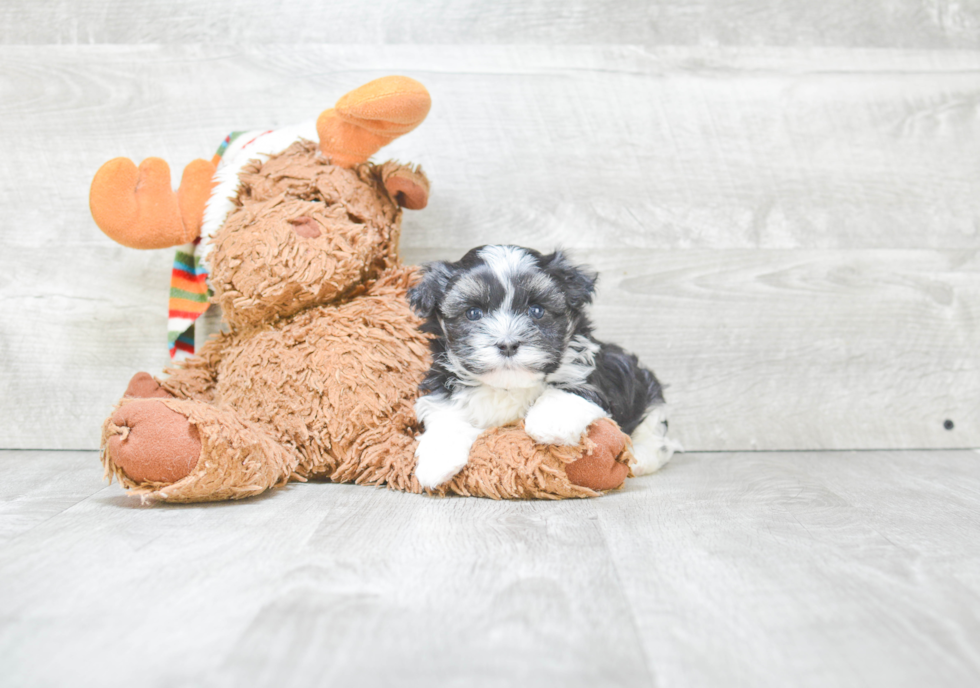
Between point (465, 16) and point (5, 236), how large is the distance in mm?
1385

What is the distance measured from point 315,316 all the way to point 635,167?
98 cm

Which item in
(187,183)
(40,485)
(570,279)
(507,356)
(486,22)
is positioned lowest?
(40,485)

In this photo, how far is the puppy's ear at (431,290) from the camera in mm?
1502

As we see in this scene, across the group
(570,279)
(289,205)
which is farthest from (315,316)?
(570,279)

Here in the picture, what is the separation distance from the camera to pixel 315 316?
5.60 feet

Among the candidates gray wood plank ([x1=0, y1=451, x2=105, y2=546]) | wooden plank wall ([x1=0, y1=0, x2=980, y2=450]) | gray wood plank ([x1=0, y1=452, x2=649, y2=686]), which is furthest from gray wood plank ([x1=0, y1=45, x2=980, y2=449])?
gray wood plank ([x1=0, y1=452, x2=649, y2=686])

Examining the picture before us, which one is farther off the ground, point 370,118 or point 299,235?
point 370,118

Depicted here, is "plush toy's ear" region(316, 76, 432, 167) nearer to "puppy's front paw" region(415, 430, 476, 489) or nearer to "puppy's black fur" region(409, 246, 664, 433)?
"puppy's black fur" region(409, 246, 664, 433)

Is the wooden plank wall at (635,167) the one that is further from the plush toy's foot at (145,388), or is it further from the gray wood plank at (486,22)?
the plush toy's foot at (145,388)

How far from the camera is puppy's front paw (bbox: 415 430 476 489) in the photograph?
149cm

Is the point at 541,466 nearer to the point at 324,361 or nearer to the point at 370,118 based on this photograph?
the point at 324,361

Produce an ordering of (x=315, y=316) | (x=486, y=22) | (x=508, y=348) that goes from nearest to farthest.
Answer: (x=508, y=348)
(x=315, y=316)
(x=486, y=22)

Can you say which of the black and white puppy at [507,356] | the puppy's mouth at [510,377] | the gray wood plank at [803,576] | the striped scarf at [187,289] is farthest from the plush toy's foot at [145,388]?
the gray wood plank at [803,576]

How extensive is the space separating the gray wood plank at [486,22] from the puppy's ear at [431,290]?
883 millimetres
